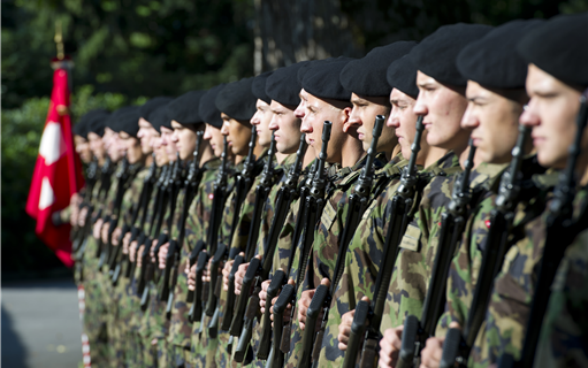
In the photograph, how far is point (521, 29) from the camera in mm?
2035

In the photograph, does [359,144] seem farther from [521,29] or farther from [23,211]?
[23,211]

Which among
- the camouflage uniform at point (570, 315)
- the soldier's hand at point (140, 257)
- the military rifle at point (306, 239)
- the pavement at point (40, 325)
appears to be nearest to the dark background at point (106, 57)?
the pavement at point (40, 325)

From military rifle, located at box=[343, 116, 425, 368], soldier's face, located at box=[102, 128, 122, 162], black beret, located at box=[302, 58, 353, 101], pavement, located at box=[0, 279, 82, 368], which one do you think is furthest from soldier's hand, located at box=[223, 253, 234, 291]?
pavement, located at box=[0, 279, 82, 368]

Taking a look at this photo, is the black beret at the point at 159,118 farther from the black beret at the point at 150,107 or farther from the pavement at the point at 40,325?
the pavement at the point at 40,325

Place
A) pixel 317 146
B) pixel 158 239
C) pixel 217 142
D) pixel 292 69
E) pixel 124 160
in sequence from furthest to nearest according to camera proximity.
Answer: pixel 124 160 < pixel 158 239 < pixel 217 142 < pixel 292 69 < pixel 317 146

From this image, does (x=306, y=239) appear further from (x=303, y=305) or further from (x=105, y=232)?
(x=105, y=232)

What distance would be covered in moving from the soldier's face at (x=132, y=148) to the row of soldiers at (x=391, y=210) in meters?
1.46

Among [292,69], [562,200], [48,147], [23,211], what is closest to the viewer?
[562,200]

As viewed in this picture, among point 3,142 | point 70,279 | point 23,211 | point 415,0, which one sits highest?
point 415,0

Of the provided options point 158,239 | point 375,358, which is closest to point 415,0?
point 158,239

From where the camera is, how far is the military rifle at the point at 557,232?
167cm

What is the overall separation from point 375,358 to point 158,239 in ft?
12.0

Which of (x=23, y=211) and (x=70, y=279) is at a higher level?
(x=23, y=211)

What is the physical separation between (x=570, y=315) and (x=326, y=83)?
183 cm
